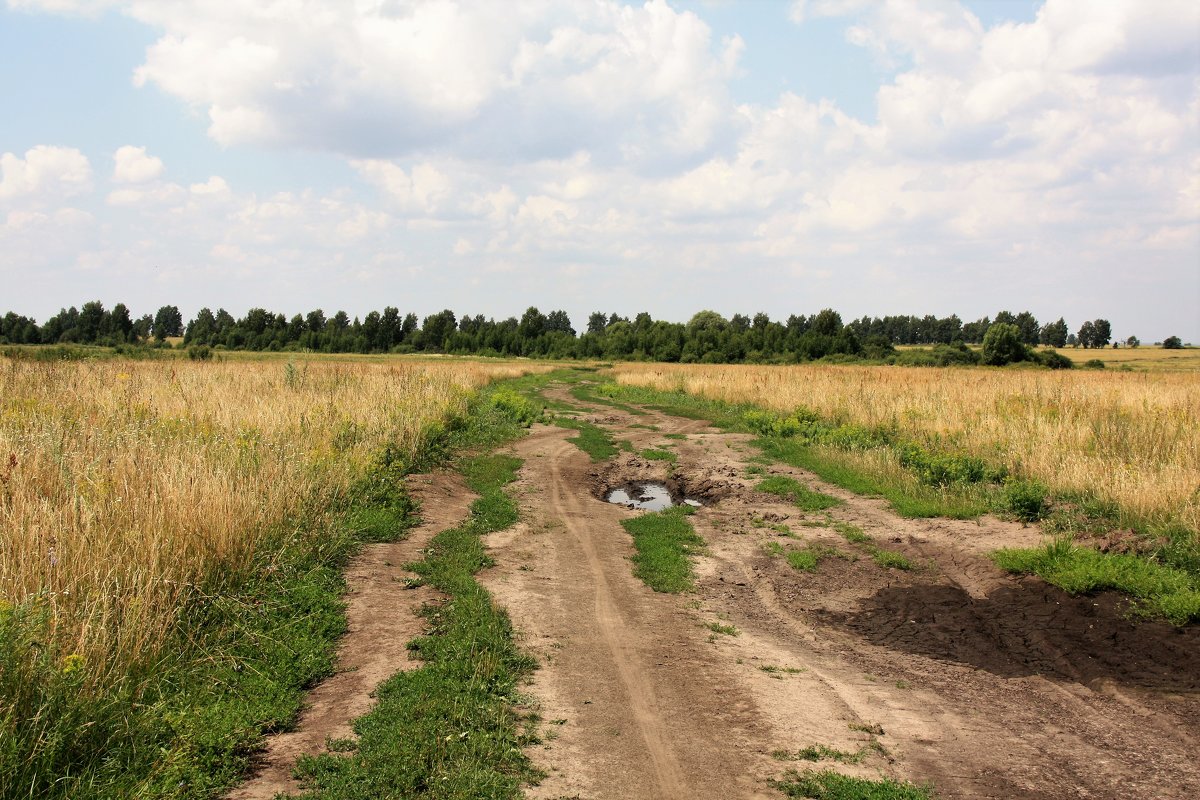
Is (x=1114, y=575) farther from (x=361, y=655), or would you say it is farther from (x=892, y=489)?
(x=361, y=655)

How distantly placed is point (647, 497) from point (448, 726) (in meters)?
10.2

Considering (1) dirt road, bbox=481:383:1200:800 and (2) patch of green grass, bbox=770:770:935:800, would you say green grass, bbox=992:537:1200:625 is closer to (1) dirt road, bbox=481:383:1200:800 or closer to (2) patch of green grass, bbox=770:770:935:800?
(1) dirt road, bbox=481:383:1200:800

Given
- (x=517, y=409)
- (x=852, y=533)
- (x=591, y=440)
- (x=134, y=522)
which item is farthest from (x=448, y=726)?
(x=517, y=409)

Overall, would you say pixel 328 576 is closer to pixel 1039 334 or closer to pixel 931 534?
pixel 931 534

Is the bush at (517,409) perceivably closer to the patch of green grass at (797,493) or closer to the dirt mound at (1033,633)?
the patch of green grass at (797,493)

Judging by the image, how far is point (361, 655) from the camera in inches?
235

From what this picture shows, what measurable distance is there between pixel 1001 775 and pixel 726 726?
177 cm

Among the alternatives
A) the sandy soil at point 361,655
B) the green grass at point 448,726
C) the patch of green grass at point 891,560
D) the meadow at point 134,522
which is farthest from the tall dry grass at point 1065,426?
the meadow at point 134,522

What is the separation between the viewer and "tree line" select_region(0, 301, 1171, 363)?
79.4m

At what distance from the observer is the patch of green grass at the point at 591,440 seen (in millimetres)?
18156

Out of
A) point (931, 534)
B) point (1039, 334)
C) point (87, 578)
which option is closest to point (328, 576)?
point (87, 578)

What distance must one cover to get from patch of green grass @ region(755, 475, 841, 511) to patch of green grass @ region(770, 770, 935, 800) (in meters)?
8.16

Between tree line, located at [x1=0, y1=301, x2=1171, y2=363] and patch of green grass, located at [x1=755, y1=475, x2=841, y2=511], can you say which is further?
tree line, located at [x1=0, y1=301, x2=1171, y2=363]

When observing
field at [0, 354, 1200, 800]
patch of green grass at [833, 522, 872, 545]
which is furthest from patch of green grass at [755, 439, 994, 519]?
patch of green grass at [833, 522, 872, 545]
